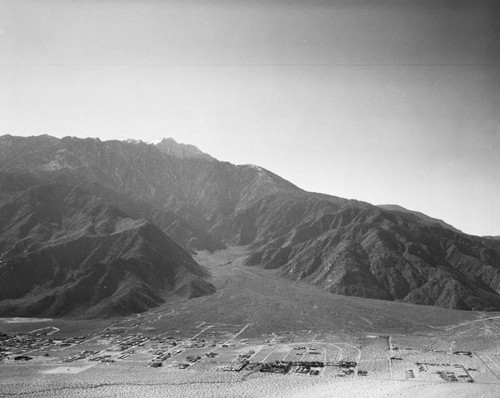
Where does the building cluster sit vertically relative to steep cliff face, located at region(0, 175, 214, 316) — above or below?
below

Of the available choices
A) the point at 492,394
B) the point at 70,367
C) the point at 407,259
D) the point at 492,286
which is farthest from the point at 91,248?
the point at 492,286

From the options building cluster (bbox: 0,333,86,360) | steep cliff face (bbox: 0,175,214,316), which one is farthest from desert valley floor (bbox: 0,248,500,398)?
steep cliff face (bbox: 0,175,214,316)

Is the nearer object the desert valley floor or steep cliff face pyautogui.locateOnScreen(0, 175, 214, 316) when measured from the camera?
the desert valley floor

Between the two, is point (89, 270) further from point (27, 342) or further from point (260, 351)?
point (260, 351)

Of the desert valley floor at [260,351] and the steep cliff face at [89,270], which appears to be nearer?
the desert valley floor at [260,351]

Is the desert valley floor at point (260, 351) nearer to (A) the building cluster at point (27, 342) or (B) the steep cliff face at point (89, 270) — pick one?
(A) the building cluster at point (27, 342)

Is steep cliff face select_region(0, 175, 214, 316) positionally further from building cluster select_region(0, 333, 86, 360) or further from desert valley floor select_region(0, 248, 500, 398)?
building cluster select_region(0, 333, 86, 360)

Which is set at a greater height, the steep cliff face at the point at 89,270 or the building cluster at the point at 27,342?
the steep cliff face at the point at 89,270

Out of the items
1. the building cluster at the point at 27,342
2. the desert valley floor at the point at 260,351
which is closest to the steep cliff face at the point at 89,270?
the desert valley floor at the point at 260,351

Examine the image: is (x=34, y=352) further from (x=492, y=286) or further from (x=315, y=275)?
(x=492, y=286)
